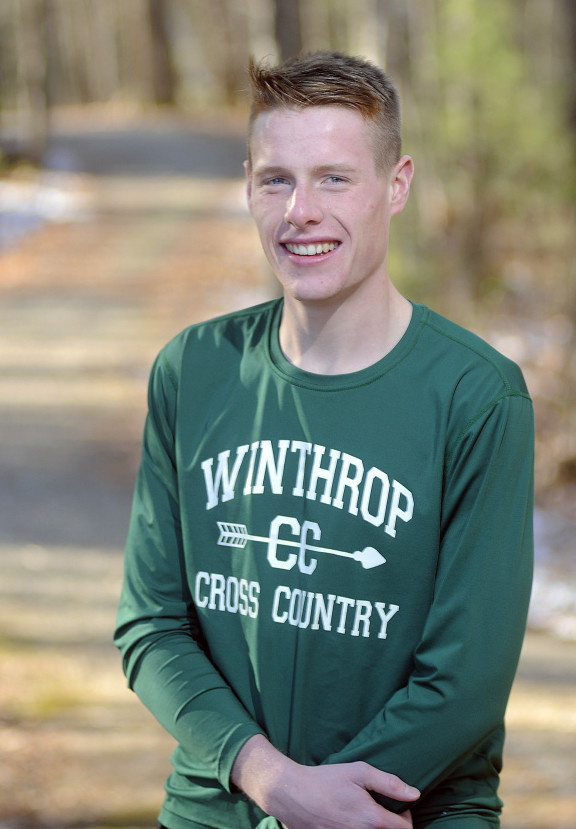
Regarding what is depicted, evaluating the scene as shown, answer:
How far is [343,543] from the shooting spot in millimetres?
1769

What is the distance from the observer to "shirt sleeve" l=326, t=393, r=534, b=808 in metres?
1.68

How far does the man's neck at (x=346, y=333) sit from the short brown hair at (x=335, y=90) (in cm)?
25

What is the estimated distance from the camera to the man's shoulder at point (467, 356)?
1.75 meters

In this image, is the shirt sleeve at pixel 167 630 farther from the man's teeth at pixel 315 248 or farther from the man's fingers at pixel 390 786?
the man's teeth at pixel 315 248

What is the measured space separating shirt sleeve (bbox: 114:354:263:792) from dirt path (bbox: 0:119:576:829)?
2143mm

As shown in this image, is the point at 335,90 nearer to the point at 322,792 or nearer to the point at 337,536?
the point at 337,536

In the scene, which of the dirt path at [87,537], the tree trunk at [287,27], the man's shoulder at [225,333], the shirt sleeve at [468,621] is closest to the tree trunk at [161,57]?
the dirt path at [87,537]

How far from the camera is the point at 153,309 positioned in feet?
41.6

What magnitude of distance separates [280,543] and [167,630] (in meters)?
0.28

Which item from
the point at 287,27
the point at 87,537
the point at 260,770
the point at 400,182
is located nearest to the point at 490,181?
the point at 287,27

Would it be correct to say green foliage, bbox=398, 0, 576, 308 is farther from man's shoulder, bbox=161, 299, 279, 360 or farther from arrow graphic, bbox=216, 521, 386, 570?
arrow graphic, bbox=216, 521, 386, 570

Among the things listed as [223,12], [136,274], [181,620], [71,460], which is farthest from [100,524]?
[223,12]

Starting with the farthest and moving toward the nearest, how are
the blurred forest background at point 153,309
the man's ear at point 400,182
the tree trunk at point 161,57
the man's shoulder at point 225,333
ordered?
1. the tree trunk at point 161,57
2. the blurred forest background at point 153,309
3. the man's shoulder at point 225,333
4. the man's ear at point 400,182

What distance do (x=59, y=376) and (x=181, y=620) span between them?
27.2 feet
